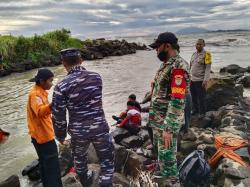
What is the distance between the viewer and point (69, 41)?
149 feet

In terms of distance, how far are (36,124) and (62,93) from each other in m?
0.86

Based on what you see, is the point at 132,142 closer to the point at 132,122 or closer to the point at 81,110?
the point at 132,122

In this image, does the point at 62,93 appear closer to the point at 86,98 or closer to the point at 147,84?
the point at 86,98

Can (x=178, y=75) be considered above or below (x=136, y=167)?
above

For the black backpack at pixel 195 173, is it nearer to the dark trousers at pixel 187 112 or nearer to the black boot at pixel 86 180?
the black boot at pixel 86 180

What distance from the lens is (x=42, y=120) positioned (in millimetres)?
5160

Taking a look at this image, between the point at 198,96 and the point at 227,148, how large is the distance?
370 centimetres

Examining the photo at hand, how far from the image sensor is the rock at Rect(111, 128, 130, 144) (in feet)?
28.9

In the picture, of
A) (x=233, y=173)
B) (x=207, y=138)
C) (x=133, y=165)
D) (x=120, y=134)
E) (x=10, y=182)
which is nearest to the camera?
(x=233, y=173)

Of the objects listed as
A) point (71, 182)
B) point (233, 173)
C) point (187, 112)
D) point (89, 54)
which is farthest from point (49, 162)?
point (89, 54)

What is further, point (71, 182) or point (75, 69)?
point (71, 182)

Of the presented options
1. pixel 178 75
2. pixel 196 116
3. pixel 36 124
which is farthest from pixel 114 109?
pixel 178 75

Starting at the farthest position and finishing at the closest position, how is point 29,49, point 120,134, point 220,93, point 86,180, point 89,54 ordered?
point 89,54, point 29,49, point 220,93, point 120,134, point 86,180

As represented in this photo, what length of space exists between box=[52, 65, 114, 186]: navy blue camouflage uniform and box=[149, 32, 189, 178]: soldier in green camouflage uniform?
2.29 ft
